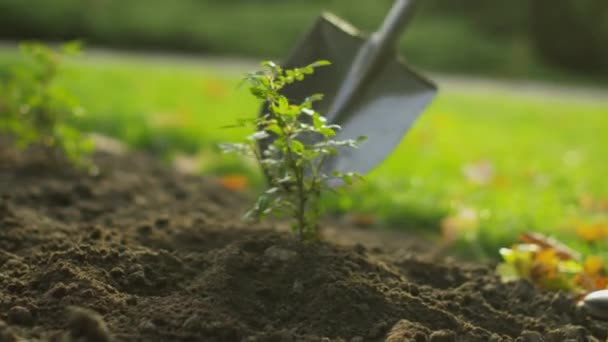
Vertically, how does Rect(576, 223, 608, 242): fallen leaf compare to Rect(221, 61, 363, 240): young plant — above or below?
below

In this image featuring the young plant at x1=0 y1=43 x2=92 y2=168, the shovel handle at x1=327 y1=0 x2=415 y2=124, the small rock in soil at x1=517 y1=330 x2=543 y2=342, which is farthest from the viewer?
the young plant at x1=0 y1=43 x2=92 y2=168

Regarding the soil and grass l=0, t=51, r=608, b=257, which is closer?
the soil

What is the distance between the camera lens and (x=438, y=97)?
24.7 feet

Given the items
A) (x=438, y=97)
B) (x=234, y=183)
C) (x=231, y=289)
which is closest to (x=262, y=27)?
(x=438, y=97)

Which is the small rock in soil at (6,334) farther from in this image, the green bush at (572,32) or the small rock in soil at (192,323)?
the green bush at (572,32)

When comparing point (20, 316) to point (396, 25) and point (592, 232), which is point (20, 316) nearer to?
point (396, 25)

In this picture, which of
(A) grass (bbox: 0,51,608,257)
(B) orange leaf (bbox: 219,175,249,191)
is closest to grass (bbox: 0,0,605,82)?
(A) grass (bbox: 0,51,608,257)

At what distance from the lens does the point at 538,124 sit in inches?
261

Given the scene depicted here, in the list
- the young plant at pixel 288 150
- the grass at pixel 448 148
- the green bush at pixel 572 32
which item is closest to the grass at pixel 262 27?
the green bush at pixel 572 32

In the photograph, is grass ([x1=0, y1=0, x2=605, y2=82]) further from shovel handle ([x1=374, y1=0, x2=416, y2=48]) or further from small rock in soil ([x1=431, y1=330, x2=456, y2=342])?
small rock in soil ([x1=431, y1=330, x2=456, y2=342])

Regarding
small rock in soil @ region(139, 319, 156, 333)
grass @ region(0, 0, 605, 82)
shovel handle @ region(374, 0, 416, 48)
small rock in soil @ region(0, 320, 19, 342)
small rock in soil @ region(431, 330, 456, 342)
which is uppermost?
shovel handle @ region(374, 0, 416, 48)

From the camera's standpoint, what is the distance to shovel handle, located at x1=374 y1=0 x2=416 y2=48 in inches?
116

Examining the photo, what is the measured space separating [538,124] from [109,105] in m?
3.30

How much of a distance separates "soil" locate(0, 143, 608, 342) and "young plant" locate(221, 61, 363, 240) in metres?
0.12
